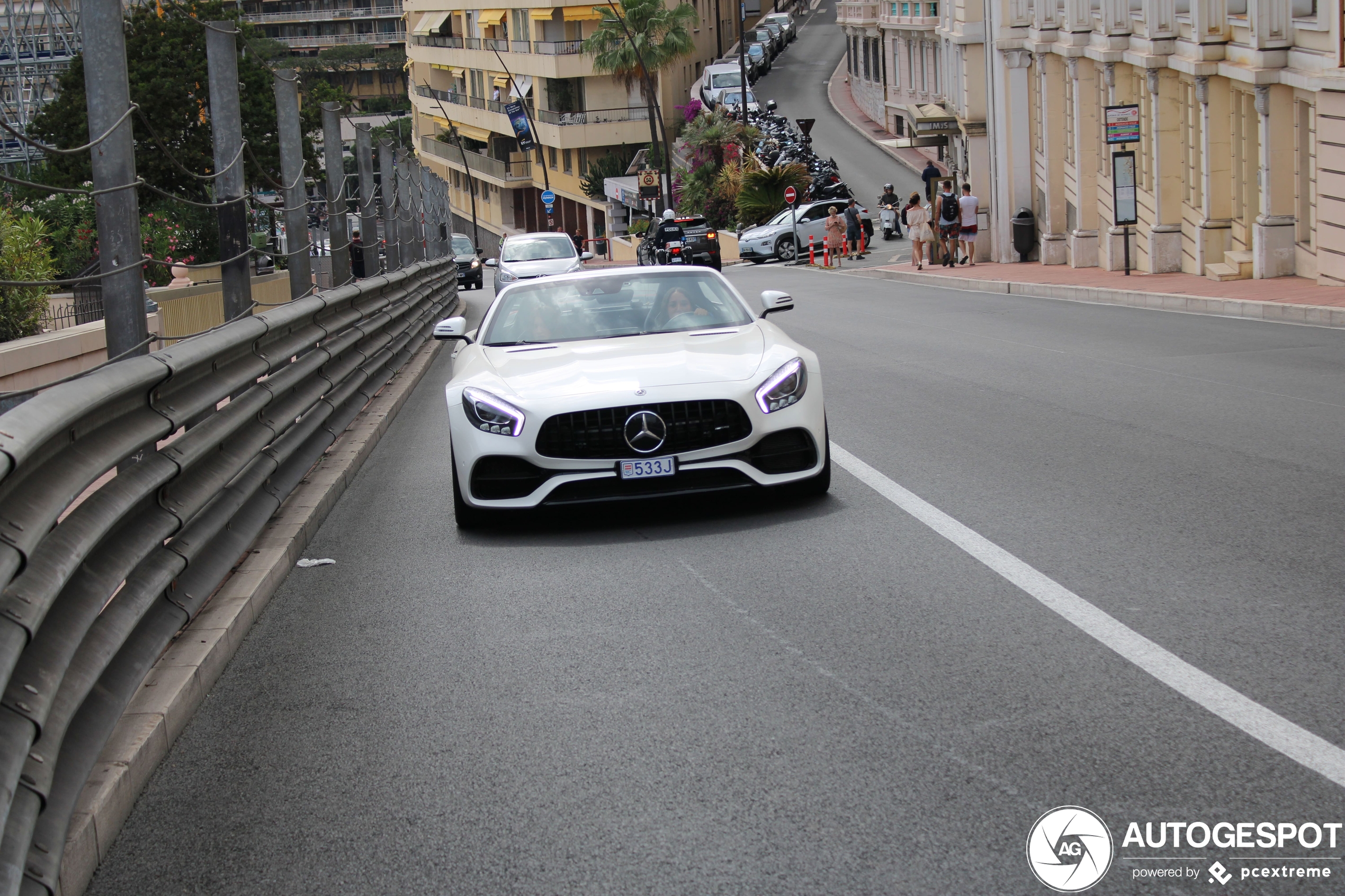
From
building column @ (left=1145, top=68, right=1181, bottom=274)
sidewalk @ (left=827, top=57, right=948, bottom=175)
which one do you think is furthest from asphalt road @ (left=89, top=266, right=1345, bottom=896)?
sidewalk @ (left=827, top=57, right=948, bottom=175)

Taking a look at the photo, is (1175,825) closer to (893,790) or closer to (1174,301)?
(893,790)

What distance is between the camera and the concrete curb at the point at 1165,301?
19.4 meters

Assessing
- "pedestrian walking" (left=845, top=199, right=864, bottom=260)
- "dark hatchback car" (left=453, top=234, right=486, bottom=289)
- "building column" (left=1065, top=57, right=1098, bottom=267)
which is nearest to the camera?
"building column" (left=1065, top=57, right=1098, bottom=267)

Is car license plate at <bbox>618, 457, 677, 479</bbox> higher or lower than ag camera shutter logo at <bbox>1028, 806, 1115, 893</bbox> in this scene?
higher

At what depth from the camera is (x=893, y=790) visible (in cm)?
422

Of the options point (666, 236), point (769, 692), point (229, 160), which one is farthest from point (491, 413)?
point (666, 236)

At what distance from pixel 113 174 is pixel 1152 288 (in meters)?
21.7

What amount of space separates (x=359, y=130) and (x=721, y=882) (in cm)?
1680

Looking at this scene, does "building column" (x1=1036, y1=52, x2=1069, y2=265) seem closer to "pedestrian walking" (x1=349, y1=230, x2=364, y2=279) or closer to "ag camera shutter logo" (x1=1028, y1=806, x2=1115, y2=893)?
"pedestrian walking" (x1=349, y1=230, x2=364, y2=279)

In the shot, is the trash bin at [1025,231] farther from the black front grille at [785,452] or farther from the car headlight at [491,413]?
the car headlight at [491,413]

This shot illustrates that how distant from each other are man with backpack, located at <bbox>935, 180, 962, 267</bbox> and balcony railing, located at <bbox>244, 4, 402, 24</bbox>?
133m

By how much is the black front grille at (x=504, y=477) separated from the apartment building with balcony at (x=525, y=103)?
242 ft

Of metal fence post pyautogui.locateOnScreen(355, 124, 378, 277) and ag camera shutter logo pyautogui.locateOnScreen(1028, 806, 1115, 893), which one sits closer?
ag camera shutter logo pyautogui.locateOnScreen(1028, 806, 1115, 893)

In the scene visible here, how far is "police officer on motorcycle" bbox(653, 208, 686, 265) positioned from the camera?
160 feet
